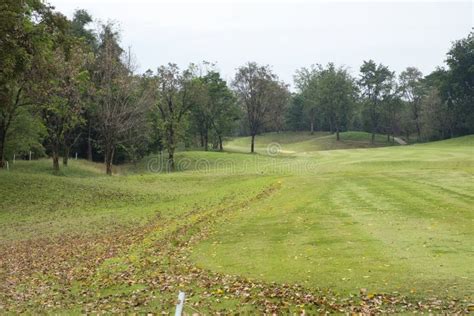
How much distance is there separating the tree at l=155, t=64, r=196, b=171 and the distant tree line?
0.42 ft

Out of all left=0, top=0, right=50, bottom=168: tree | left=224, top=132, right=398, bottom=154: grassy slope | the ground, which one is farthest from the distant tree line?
the ground

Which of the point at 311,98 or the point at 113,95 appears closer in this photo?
the point at 113,95

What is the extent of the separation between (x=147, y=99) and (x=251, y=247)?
35.9 metres

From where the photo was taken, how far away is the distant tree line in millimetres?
27812

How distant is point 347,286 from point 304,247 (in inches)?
128

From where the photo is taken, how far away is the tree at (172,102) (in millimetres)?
54109

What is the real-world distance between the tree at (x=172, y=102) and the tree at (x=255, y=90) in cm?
1497

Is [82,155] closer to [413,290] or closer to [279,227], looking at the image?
[279,227]

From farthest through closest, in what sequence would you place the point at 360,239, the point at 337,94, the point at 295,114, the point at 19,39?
the point at 295,114
the point at 337,94
the point at 19,39
the point at 360,239

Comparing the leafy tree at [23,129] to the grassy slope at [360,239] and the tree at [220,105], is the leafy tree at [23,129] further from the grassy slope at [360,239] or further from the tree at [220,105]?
the tree at [220,105]

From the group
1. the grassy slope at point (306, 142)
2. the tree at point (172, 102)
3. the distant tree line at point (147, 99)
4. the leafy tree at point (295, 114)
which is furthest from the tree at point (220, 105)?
the leafy tree at point (295, 114)

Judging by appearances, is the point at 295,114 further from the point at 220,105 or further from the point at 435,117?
the point at 220,105

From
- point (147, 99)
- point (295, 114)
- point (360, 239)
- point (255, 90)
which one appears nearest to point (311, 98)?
point (295, 114)

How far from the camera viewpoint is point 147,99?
46.5 metres
